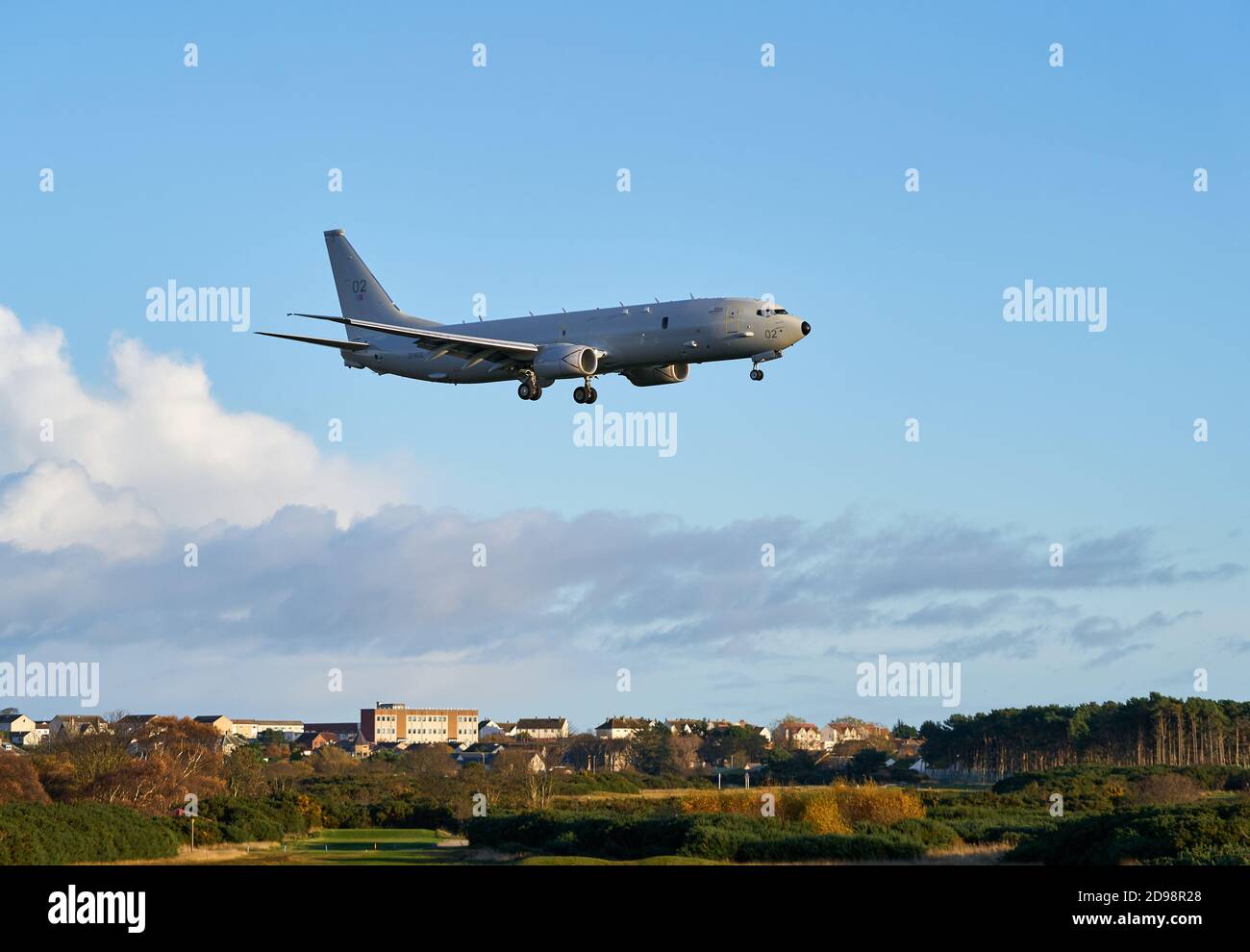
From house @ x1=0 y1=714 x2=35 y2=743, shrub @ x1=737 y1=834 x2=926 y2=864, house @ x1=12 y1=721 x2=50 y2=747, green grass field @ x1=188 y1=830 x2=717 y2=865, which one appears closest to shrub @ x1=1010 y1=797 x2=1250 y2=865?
shrub @ x1=737 y1=834 x2=926 y2=864

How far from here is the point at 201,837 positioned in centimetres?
6994

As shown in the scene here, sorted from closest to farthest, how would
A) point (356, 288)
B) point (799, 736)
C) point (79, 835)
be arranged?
point (79, 835) → point (356, 288) → point (799, 736)

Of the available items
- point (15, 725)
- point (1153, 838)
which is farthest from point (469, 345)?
point (15, 725)

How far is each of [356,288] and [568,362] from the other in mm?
23177

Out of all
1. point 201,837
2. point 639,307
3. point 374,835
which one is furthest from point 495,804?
point 639,307

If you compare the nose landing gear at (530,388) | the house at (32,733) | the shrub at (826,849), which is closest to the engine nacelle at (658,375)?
the nose landing gear at (530,388)

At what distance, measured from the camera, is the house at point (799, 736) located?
375 feet

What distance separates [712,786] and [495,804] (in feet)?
39.4

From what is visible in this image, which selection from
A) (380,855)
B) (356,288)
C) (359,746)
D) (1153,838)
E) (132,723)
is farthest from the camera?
(359,746)

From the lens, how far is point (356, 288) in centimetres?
7506

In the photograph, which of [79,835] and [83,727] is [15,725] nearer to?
[83,727]

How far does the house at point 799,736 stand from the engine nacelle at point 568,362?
192ft

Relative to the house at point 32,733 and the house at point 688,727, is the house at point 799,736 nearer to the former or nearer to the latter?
the house at point 688,727
